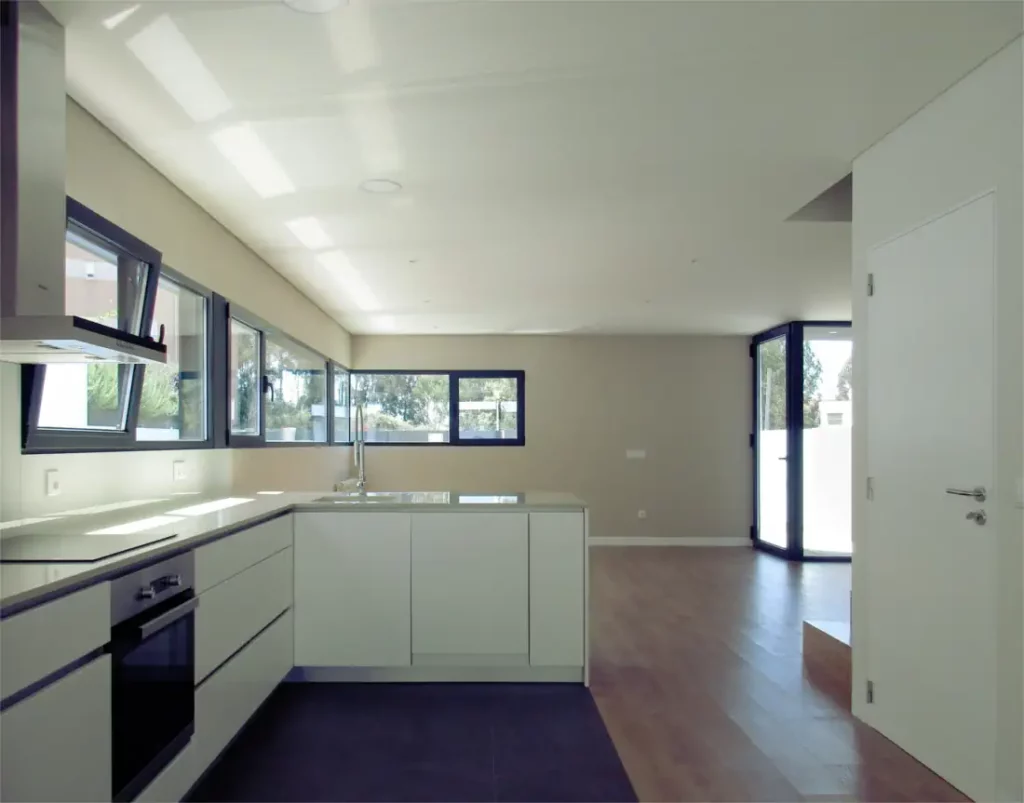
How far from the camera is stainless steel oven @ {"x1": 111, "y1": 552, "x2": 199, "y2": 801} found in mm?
1798

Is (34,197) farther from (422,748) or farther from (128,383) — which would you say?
(422,748)

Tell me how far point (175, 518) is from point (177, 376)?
1224 millimetres

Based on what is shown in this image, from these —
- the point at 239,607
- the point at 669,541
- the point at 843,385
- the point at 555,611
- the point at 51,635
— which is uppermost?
the point at 843,385

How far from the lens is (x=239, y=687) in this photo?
2676mm

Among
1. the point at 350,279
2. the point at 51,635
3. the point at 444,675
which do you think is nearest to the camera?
the point at 51,635

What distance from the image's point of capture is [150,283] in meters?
3.13

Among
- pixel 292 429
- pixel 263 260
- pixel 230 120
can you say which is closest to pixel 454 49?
pixel 230 120

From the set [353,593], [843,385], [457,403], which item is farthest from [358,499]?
[843,385]

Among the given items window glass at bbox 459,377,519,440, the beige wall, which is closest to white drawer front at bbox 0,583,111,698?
the beige wall

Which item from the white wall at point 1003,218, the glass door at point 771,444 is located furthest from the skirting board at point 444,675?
the glass door at point 771,444

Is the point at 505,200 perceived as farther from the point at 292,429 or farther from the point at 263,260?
the point at 292,429

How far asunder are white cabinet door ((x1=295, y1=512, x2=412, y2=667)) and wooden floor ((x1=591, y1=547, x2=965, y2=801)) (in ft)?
3.51

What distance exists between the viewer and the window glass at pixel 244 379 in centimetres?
442

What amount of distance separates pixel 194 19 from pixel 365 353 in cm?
640
